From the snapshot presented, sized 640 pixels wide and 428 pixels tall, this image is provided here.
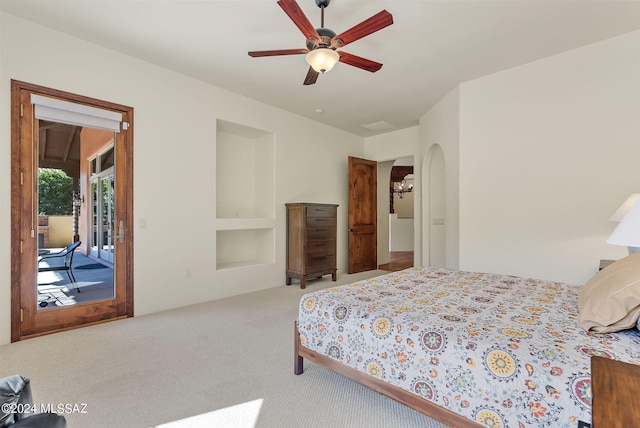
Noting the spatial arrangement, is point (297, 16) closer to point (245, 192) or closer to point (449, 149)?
point (449, 149)

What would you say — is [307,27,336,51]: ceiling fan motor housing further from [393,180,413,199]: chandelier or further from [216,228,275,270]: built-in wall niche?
[393,180,413,199]: chandelier

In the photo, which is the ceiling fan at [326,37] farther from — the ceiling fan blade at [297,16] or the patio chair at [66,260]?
the patio chair at [66,260]

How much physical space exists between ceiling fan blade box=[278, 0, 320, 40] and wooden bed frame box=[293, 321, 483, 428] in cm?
216

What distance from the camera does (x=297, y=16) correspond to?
208 cm

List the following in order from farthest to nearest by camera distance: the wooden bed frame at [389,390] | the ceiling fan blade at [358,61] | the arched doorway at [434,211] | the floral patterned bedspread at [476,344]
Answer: the arched doorway at [434,211]
the ceiling fan blade at [358,61]
the wooden bed frame at [389,390]
the floral patterned bedspread at [476,344]

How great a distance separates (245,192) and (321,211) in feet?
4.45

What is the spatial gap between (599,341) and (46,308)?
4.18 m

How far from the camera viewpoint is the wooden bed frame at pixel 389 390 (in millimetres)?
1429

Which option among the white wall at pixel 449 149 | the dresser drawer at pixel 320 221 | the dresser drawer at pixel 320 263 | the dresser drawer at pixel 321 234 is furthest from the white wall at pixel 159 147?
the white wall at pixel 449 149

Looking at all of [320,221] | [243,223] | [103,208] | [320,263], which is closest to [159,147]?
[103,208]

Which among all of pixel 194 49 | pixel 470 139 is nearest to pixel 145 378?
pixel 194 49

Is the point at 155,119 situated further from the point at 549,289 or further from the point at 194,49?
the point at 549,289

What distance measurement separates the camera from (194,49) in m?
3.25

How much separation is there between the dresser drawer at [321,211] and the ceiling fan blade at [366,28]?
114 inches
